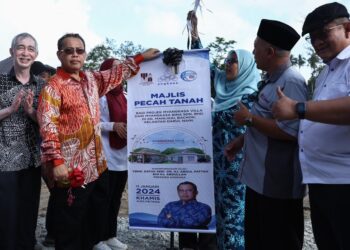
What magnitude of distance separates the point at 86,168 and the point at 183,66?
1209 millimetres

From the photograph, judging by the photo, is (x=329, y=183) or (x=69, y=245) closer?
(x=329, y=183)

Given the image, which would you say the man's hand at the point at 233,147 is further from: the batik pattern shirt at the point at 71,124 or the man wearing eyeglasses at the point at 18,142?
the man wearing eyeglasses at the point at 18,142

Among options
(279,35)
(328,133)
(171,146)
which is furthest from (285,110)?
(171,146)

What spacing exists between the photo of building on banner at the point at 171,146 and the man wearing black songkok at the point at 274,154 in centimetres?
81

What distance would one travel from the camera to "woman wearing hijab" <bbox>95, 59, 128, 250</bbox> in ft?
13.8

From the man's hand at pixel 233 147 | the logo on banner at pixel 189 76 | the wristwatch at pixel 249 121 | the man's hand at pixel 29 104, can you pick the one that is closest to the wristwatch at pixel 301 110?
the wristwatch at pixel 249 121

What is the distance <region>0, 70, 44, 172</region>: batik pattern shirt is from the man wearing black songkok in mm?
1731

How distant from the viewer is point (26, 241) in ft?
11.3

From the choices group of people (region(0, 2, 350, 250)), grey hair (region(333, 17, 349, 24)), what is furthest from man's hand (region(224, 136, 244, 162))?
grey hair (region(333, 17, 349, 24))

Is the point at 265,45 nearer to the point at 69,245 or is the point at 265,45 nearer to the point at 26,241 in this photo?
the point at 69,245

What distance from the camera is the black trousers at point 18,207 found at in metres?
3.29

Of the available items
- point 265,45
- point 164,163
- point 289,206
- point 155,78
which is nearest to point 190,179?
point 164,163

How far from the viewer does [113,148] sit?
424 cm

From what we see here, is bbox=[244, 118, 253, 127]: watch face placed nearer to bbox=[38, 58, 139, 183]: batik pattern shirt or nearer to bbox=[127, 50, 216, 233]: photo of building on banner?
bbox=[127, 50, 216, 233]: photo of building on banner
